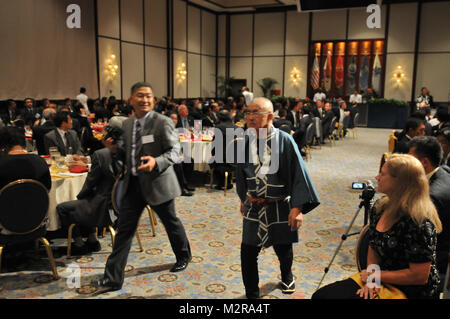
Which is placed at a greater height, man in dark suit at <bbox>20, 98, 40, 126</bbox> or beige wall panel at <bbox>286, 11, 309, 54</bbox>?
beige wall panel at <bbox>286, 11, 309, 54</bbox>

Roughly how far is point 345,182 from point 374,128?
9.91 metres

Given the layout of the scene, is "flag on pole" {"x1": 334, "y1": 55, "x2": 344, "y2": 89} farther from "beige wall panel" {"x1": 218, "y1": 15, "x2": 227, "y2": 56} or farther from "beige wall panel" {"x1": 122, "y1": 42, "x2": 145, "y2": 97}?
"beige wall panel" {"x1": 122, "y1": 42, "x2": 145, "y2": 97}

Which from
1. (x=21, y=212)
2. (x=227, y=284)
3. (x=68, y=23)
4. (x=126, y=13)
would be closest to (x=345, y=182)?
(x=227, y=284)

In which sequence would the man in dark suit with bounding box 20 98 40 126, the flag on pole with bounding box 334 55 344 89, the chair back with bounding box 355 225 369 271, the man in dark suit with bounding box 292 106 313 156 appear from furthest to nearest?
the flag on pole with bounding box 334 55 344 89 → the man in dark suit with bounding box 20 98 40 126 → the man in dark suit with bounding box 292 106 313 156 → the chair back with bounding box 355 225 369 271

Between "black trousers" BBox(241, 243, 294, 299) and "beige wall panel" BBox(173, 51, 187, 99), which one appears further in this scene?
"beige wall panel" BBox(173, 51, 187, 99)

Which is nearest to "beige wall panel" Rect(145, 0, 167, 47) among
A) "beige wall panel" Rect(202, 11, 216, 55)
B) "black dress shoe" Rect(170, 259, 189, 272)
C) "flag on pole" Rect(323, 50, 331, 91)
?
"beige wall panel" Rect(202, 11, 216, 55)

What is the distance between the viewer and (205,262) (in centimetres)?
356

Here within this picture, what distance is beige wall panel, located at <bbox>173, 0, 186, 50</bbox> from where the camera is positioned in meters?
16.1

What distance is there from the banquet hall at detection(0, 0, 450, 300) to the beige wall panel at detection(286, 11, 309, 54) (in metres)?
0.05

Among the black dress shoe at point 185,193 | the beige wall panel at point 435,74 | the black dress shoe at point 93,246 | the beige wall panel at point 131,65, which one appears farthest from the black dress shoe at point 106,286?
the beige wall panel at point 435,74

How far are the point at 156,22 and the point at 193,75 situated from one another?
10.9 feet

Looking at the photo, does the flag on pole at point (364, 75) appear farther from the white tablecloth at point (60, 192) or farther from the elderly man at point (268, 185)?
the elderly man at point (268, 185)

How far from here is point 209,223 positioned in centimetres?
465
